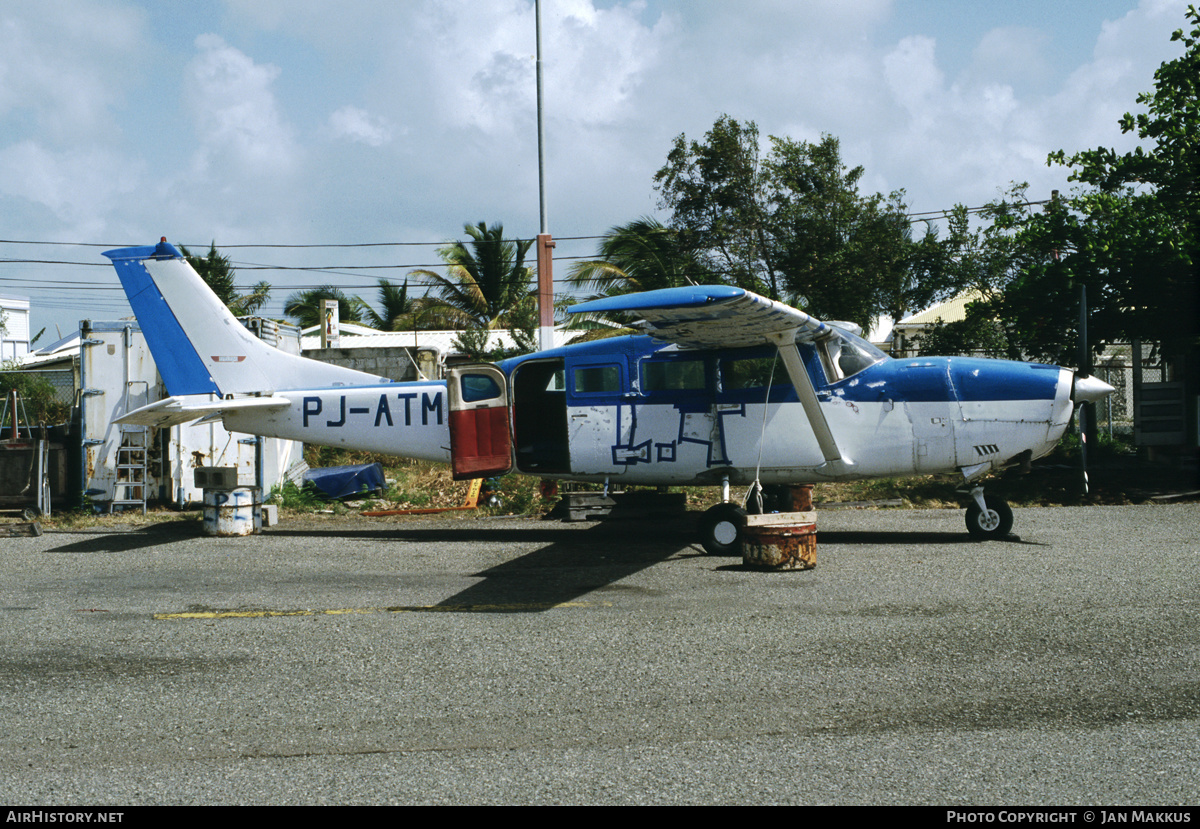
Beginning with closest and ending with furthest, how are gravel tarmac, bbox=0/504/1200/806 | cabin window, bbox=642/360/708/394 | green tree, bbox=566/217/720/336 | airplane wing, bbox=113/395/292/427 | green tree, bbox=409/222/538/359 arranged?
gravel tarmac, bbox=0/504/1200/806
cabin window, bbox=642/360/708/394
airplane wing, bbox=113/395/292/427
green tree, bbox=566/217/720/336
green tree, bbox=409/222/538/359

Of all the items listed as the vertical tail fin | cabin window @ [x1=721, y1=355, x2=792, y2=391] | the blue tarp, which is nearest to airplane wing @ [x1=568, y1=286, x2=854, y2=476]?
cabin window @ [x1=721, y1=355, x2=792, y2=391]

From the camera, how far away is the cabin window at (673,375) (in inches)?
392

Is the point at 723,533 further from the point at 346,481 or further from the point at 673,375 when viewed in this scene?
the point at 346,481

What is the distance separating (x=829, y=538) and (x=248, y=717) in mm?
7449

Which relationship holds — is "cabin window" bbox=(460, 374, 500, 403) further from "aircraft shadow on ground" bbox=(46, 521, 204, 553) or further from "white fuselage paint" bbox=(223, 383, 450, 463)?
"aircraft shadow on ground" bbox=(46, 521, 204, 553)

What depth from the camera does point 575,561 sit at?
9094 mm

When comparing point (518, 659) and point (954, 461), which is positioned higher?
point (954, 461)

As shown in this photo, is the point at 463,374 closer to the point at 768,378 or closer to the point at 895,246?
the point at 768,378

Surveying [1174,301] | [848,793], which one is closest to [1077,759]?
[848,793]

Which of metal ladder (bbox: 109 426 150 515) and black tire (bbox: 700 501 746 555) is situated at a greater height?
metal ladder (bbox: 109 426 150 515)

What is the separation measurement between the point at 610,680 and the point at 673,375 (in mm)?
5469

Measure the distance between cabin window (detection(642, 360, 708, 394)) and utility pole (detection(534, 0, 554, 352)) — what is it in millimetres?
5717

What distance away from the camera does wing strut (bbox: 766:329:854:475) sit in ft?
29.6

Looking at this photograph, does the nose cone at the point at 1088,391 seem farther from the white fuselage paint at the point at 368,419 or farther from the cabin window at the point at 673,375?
the white fuselage paint at the point at 368,419
